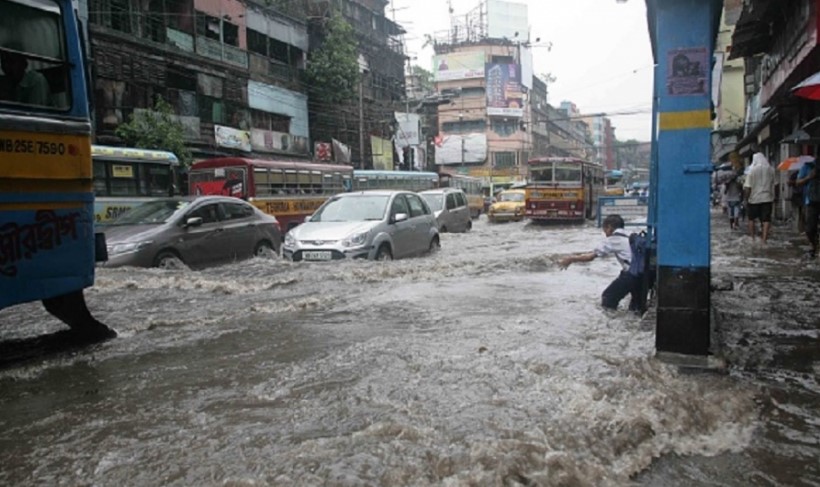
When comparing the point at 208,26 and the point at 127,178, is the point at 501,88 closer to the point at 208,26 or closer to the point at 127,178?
the point at 208,26

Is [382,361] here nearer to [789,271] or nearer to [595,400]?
[595,400]

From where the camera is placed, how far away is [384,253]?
10.4 meters

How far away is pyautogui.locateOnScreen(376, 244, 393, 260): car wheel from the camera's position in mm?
10203

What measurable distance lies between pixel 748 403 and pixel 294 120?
30444 millimetres

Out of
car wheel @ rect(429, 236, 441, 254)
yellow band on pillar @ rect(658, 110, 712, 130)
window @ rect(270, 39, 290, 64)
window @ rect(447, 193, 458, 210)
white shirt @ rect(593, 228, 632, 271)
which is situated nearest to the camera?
yellow band on pillar @ rect(658, 110, 712, 130)

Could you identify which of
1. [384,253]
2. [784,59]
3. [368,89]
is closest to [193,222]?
[384,253]

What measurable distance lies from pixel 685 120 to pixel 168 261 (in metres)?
7.54

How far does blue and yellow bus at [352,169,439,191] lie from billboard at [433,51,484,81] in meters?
34.4

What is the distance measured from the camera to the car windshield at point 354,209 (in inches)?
422

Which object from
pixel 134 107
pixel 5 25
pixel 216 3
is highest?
pixel 216 3

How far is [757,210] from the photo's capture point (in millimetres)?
12500

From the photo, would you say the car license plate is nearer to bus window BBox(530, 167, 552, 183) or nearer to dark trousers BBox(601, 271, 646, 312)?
dark trousers BBox(601, 271, 646, 312)

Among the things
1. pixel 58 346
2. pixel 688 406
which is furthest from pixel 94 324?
pixel 688 406

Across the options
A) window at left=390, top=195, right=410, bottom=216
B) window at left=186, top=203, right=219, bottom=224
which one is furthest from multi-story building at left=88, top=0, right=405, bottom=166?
window at left=390, top=195, right=410, bottom=216
